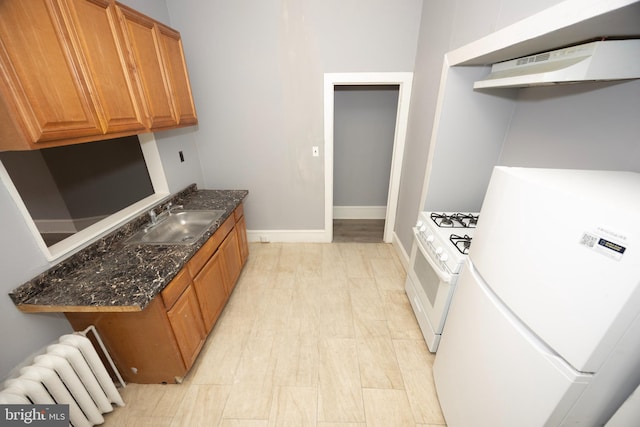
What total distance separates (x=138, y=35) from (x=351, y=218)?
328cm

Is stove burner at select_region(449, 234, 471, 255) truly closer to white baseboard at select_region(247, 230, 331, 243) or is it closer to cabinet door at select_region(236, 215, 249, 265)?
white baseboard at select_region(247, 230, 331, 243)

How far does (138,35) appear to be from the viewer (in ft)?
5.44

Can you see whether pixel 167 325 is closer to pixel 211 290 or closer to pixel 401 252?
pixel 211 290

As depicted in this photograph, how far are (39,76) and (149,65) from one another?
0.81 metres

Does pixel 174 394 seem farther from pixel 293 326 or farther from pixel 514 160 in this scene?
pixel 514 160

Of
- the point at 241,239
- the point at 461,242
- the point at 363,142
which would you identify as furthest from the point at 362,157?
the point at 461,242

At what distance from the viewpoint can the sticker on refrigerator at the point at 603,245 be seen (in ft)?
2.06

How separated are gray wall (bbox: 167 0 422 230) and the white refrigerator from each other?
211 cm

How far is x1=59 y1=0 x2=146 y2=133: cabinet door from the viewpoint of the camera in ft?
4.12

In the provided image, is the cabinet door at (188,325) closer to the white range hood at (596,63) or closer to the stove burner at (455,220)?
the stove burner at (455,220)

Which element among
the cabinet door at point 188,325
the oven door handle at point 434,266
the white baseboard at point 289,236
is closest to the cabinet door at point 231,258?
the cabinet door at point 188,325

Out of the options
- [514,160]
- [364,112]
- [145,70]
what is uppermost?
[145,70]

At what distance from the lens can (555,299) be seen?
77 cm

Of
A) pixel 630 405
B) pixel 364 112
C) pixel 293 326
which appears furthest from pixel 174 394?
pixel 364 112
